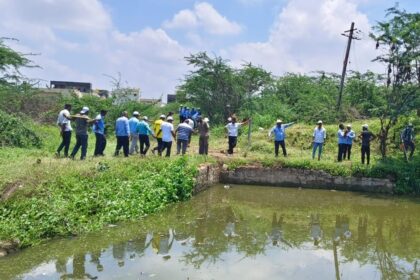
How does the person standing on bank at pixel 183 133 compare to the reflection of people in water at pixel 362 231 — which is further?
the person standing on bank at pixel 183 133

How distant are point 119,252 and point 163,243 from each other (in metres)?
1.10

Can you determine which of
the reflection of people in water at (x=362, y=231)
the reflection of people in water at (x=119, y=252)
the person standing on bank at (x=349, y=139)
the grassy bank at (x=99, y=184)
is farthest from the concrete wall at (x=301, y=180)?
the reflection of people in water at (x=119, y=252)

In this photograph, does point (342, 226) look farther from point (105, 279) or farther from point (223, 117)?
point (223, 117)

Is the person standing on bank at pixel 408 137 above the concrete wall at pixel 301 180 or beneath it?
above

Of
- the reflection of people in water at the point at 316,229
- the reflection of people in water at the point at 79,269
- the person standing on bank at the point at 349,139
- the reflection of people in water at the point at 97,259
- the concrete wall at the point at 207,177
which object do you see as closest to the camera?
the reflection of people in water at the point at 79,269

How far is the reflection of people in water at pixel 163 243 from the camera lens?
8406 mm

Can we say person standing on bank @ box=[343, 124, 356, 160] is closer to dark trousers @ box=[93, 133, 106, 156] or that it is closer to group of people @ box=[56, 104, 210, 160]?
group of people @ box=[56, 104, 210, 160]

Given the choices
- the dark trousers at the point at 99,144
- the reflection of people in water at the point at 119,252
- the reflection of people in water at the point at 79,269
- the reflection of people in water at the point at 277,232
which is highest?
the dark trousers at the point at 99,144

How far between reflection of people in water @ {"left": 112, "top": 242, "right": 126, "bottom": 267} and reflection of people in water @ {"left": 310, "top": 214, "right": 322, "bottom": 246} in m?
4.00

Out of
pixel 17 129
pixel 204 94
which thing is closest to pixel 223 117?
pixel 204 94

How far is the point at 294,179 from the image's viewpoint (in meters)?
16.5

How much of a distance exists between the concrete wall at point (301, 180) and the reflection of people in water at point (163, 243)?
690cm

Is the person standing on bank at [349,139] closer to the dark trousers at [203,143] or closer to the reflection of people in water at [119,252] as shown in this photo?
the dark trousers at [203,143]

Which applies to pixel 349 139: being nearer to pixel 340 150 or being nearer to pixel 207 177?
pixel 340 150
